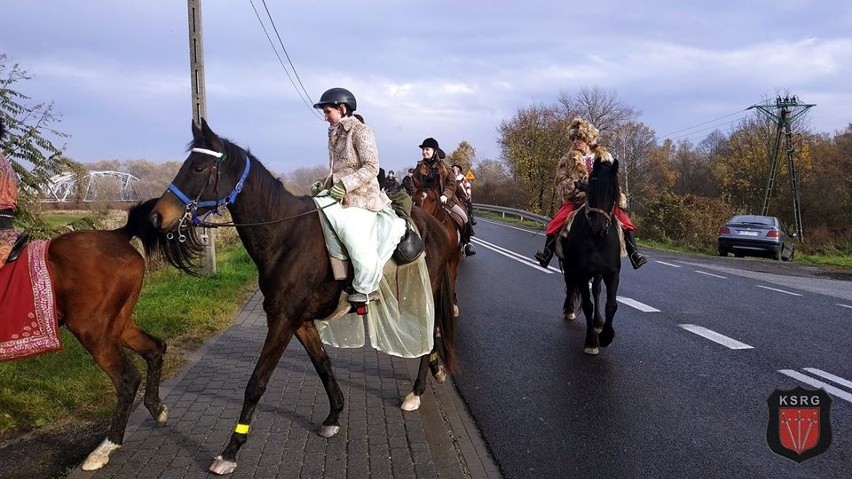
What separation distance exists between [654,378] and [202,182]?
14.8ft

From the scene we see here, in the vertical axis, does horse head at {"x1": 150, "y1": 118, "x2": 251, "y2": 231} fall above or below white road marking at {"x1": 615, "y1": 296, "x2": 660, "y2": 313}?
above

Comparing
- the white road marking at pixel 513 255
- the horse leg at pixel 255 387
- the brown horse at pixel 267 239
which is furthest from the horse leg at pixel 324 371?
the white road marking at pixel 513 255

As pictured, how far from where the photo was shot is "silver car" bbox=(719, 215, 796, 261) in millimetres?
A: 21172

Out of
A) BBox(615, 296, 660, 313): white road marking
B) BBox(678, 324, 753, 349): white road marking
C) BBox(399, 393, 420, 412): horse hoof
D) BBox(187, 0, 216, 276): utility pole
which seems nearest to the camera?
BBox(399, 393, 420, 412): horse hoof

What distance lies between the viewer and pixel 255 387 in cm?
408

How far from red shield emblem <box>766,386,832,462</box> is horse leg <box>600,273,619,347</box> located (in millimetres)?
2521

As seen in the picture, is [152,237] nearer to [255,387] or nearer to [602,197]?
[255,387]

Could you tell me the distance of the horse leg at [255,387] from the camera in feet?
12.8

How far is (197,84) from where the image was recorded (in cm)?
1145

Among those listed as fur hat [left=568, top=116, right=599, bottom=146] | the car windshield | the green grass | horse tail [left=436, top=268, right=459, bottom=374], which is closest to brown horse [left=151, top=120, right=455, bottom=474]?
horse tail [left=436, top=268, right=459, bottom=374]

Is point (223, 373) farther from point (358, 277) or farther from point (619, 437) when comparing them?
point (619, 437)

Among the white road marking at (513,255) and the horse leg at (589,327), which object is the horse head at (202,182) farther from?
the white road marking at (513,255)

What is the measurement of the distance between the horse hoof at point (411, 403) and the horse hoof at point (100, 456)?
7.20ft

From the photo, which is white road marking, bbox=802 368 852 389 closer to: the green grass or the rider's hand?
the rider's hand
